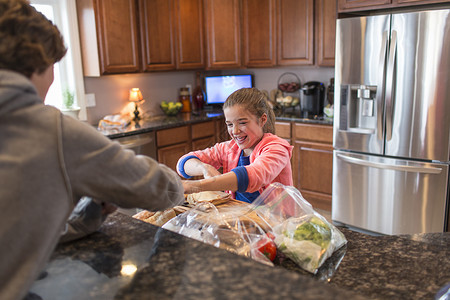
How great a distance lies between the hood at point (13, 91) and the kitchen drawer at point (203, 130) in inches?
132

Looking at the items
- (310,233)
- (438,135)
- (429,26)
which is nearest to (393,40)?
(429,26)

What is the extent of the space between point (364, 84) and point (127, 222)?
2.52m

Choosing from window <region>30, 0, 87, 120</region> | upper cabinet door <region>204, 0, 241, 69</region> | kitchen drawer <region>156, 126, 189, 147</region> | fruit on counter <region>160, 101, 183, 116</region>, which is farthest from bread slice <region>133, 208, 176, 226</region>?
upper cabinet door <region>204, 0, 241, 69</region>

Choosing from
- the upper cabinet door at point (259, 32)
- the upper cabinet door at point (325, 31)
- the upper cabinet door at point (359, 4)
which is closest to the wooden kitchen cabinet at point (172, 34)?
the upper cabinet door at point (259, 32)

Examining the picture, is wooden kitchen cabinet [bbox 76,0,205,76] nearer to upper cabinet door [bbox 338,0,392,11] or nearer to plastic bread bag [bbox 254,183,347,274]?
upper cabinet door [bbox 338,0,392,11]

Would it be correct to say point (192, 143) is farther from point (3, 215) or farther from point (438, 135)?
point (3, 215)

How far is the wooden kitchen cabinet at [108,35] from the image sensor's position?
3457 millimetres

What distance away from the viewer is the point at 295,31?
152 inches

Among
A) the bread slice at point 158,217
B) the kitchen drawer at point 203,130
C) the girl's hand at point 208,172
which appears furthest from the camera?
the kitchen drawer at point 203,130

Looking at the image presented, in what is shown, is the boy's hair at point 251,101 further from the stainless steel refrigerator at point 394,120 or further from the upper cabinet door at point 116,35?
the upper cabinet door at point 116,35

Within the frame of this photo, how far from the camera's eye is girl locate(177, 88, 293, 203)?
5.07ft

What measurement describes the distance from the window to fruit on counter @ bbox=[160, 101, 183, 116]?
0.85 meters

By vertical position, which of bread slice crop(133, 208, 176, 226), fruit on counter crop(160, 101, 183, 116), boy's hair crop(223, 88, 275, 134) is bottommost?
bread slice crop(133, 208, 176, 226)

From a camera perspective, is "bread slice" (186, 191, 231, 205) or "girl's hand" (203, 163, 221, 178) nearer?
"bread slice" (186, 191, 231, 205)
